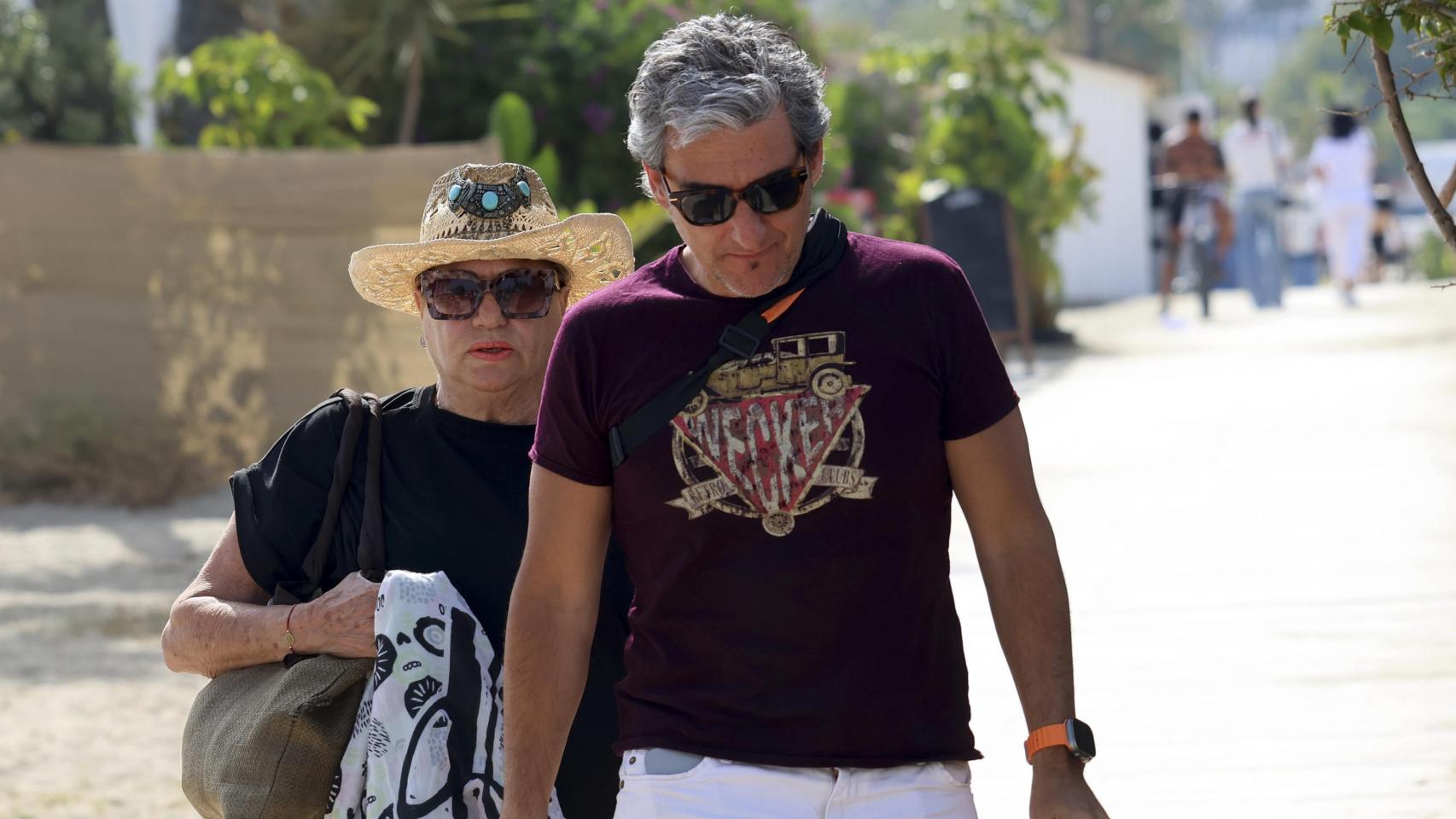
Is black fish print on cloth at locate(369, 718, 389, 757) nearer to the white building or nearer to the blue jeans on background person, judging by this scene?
the blue jeans on background person

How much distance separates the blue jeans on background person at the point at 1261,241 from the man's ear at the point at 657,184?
17.9 metres

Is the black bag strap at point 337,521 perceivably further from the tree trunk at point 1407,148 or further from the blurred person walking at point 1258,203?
the blurred person walking at point 1258,203

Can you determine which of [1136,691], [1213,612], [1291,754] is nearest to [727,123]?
[1291,754]

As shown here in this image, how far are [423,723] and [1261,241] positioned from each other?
17840mm

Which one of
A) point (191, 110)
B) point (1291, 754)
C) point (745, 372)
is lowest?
point (1291, 754)

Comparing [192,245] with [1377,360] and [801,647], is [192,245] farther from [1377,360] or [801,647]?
[801,647]

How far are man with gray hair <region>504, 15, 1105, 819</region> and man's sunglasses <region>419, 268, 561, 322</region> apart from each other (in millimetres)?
882

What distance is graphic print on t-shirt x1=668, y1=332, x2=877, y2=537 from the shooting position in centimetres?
249

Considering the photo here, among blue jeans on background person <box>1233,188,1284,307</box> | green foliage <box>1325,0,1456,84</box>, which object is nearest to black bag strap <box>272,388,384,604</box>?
green foliage <box>1325,0,1456,84</box>

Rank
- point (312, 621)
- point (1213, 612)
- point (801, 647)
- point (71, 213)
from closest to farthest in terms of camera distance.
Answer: point (801, 647), point (312, 621), point (1213, 612), point (71, 213)

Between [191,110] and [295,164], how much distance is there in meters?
4.57

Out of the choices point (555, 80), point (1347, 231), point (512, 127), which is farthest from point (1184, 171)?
point (512, 127)

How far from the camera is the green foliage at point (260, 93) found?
12555 mm

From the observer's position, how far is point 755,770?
2506mm
